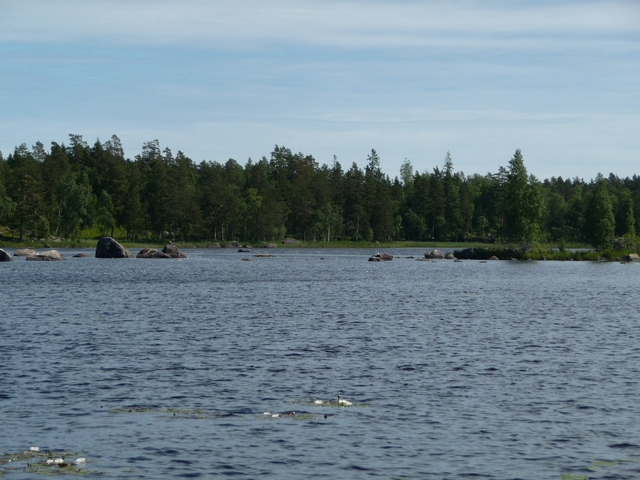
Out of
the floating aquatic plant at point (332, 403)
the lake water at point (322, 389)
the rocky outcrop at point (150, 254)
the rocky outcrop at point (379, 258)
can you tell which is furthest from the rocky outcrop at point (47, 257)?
the floating aquatic plant at point (332, 403)

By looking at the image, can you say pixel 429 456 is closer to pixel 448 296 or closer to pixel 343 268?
pixel 448 296

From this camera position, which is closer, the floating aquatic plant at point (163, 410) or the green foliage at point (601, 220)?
the floating aquatic plant at point (163, 410)

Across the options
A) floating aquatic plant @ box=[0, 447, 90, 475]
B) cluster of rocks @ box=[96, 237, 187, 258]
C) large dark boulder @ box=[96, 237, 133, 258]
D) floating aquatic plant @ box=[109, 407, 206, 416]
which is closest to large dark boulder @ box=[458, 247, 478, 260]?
cluster of rocks @ box=[96, 237, 187, 258]

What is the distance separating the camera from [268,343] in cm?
3716

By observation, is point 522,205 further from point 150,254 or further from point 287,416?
point 287,416

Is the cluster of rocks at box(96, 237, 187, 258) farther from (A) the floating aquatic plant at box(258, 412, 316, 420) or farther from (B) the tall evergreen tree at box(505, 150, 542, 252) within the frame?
(A) the floating aquatic plant at box(258, 412, 316, 420)

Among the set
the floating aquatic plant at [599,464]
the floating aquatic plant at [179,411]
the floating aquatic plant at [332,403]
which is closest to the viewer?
the floating aquatic plant at [599,464]

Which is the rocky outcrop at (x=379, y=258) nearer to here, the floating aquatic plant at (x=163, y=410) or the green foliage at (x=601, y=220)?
the green foliage at (x=601, y=220)

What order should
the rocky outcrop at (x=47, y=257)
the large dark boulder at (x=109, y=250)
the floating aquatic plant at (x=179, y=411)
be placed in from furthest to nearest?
the large dark boulder at (x=109, y=250), the rocky outcrop at (x=47, y=257), the floating aquatic plant at (x=179, y=411)

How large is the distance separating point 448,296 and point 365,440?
47993mm

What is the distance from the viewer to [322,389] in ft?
86.0

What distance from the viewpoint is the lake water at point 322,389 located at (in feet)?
60.9

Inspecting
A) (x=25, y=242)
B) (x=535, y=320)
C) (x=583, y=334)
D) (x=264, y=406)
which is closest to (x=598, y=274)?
(x=535, y=320)

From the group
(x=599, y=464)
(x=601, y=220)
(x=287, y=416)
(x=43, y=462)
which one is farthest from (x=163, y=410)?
(x=601, y=220)
